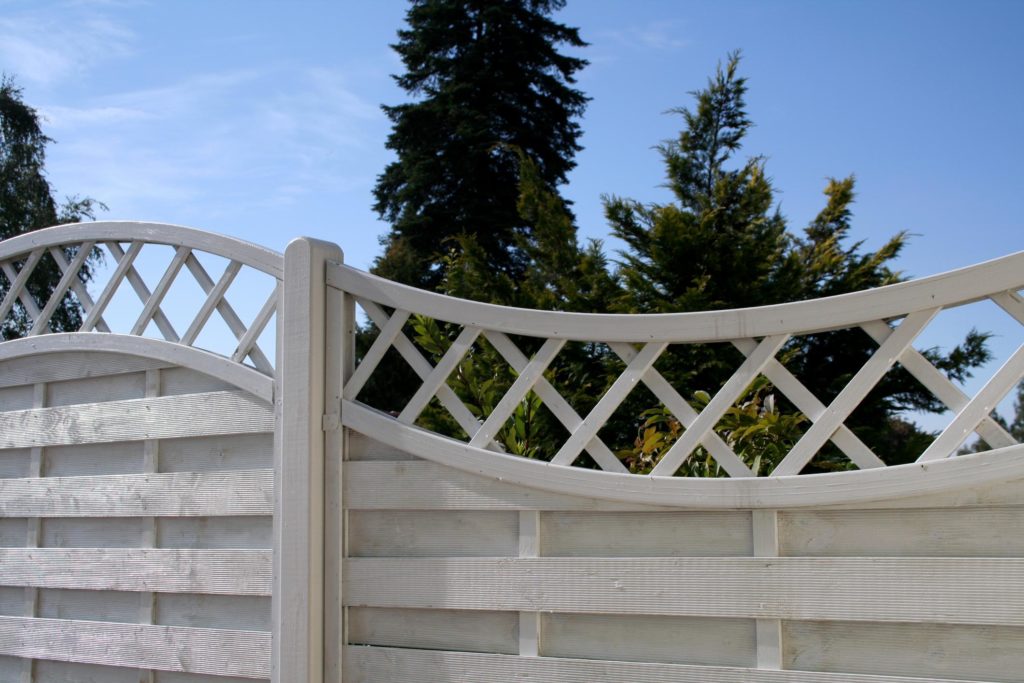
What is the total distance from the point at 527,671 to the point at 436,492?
585mm

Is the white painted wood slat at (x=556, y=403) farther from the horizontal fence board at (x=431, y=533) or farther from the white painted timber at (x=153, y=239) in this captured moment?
the white painted timber at (x=153, y=239)

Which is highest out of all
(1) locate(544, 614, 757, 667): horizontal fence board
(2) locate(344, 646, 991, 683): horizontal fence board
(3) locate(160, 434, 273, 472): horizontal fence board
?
(3) locate(160, 434, 273, 472): horizontal fence board

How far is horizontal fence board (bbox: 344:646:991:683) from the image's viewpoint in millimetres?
2361

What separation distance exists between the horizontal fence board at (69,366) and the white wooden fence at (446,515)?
0.05 feet

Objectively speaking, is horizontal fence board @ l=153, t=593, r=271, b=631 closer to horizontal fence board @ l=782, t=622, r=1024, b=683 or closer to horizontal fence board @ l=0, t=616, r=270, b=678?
horizontal fence board @ l=0, t=616, r=270, b=678

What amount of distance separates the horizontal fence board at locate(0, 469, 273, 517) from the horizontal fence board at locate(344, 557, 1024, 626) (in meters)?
0.49

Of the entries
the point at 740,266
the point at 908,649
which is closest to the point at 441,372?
the point at 908,649

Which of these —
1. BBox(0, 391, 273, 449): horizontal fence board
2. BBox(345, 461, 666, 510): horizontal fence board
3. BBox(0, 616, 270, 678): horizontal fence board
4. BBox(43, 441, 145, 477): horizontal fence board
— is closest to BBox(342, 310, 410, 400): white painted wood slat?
BBox(345, 461, 666, 510): horizontal fence board

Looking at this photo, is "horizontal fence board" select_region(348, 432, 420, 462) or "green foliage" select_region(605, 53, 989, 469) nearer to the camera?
"horizontal fence board" select_region(348, 432, 420, 462)

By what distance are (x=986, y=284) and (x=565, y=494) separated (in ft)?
3.98

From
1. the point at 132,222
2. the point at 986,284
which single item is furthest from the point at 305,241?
the point at 986,284

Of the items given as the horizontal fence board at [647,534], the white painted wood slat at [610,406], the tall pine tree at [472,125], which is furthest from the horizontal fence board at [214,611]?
the tall pine tree at [472,125]

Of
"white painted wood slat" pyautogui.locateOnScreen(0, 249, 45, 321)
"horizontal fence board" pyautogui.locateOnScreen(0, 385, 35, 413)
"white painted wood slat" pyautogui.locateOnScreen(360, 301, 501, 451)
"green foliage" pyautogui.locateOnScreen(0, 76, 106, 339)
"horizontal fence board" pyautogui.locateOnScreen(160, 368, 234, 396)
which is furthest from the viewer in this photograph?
"green foliage" pyautogui.locateOnScreen(0, 76, 106, 339)

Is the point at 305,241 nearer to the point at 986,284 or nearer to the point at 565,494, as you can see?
the point at 565,494
